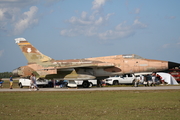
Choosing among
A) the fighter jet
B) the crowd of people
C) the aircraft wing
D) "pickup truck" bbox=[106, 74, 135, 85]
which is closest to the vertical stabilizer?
the fighter jet

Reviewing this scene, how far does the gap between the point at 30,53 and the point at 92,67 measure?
26.2 ft

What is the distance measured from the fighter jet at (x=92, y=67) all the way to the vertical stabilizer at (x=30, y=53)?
43 cm

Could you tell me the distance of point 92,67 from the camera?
30.8 m

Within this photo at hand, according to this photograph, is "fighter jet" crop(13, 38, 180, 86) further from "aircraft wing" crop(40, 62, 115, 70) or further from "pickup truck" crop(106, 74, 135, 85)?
"pickup truck" crop(106, 74, 135, 85)

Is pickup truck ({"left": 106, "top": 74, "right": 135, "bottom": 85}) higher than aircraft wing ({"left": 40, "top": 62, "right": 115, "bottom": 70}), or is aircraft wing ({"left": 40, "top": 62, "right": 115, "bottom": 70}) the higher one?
aircraft wing ({"left": 40, "top": 62, "right": 115, "bottom": 70})

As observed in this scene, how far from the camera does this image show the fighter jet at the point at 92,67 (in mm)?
29906

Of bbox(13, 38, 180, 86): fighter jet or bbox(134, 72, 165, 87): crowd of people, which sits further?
bbox(134, 72, 165, 87): crowd of people

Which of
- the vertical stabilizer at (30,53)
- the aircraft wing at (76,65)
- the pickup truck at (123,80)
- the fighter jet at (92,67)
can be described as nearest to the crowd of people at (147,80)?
the fighter jet at (92,67)

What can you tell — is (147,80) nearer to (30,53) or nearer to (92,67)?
(92,67)

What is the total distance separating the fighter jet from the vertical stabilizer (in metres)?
0.43

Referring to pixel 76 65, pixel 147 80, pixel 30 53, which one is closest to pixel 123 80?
pixel 147 80

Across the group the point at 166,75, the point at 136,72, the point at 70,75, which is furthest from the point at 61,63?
the point at 166,75

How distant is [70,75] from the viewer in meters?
30.7

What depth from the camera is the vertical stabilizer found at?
33.0m
